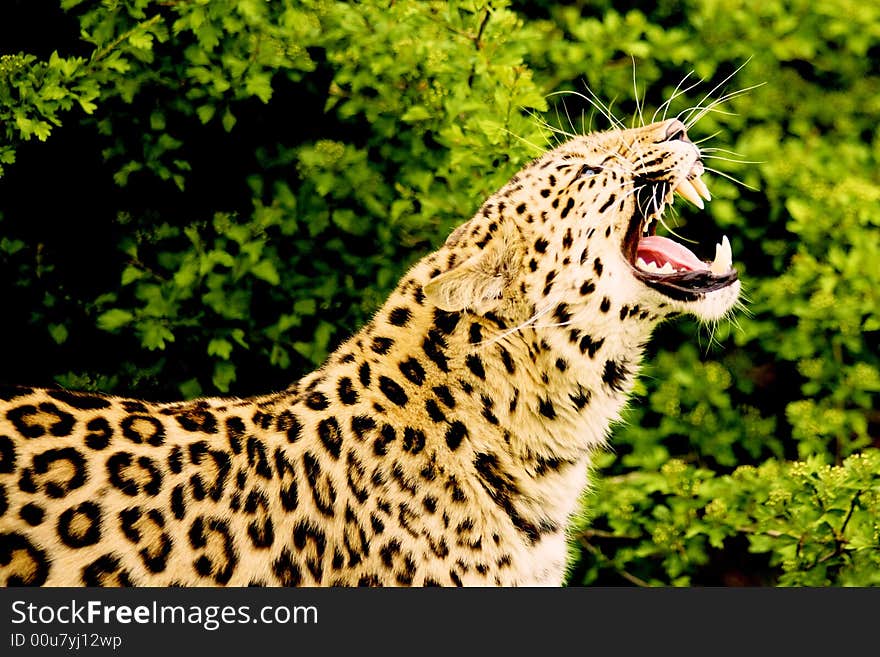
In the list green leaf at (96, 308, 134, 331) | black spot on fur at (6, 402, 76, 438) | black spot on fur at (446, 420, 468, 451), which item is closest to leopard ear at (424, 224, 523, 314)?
black spot on fur at (446, 420, 468, 451)

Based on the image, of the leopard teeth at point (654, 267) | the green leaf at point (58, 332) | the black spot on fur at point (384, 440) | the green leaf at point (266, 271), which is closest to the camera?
the black spot on fur at point (384, 440)

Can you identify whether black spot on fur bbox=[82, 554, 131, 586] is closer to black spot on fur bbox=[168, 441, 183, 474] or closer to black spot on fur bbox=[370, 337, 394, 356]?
black spot on fur bbox=[168, 441, 183, 474]

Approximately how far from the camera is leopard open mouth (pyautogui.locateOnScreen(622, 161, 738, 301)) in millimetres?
3623

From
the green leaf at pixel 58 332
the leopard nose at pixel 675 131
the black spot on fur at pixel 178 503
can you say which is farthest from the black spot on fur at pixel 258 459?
the green leaf at pixel 58 332

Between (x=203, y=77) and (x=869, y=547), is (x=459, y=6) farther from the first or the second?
(x=869, y=547)

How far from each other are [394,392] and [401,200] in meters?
1.55

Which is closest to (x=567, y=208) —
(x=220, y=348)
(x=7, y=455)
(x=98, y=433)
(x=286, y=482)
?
(x=286, y=482)

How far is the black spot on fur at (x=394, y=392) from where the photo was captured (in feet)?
11.9

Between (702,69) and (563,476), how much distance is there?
2443 mm

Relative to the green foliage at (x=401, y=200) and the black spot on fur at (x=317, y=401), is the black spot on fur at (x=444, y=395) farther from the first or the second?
the green foliage at (x=401, y=200)

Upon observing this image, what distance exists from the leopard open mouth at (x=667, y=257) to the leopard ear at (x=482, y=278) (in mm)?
344

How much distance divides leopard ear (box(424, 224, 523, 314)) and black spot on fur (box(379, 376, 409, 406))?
0.89ft

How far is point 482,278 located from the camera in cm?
355

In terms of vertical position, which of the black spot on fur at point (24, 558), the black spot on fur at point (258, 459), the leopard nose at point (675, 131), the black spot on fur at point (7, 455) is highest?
the leopard nose at point (675, 131)
